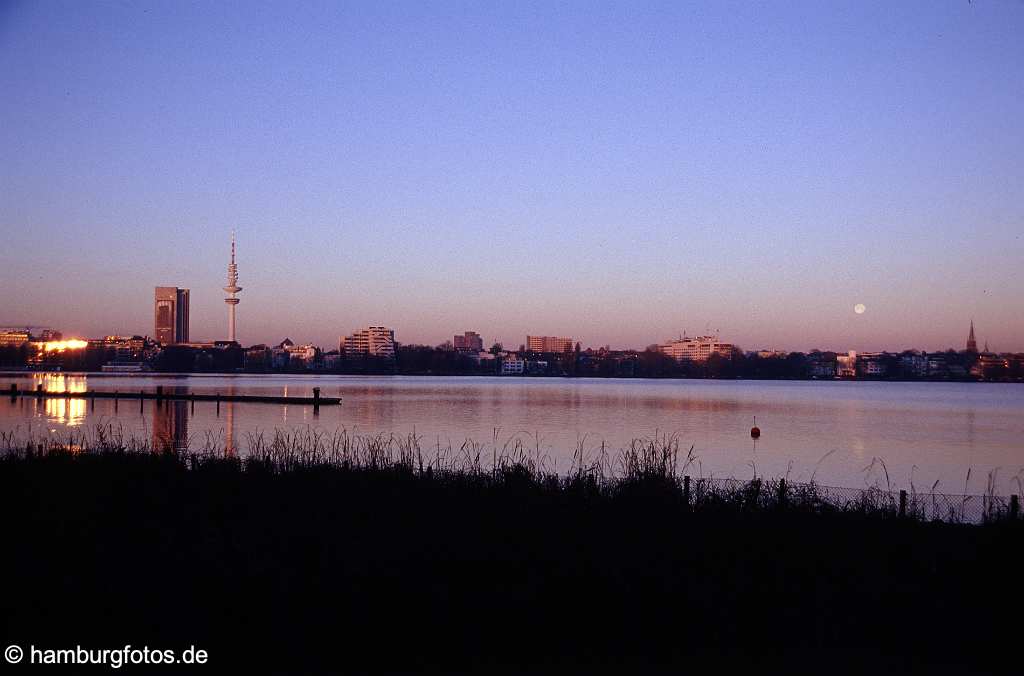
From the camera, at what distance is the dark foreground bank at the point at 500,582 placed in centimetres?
589

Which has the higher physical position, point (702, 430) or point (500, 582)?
point (500, 582)

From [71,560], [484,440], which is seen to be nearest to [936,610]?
[71,560]

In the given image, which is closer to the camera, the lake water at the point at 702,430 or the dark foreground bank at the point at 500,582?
the dark foreground bank at the point at 500,582

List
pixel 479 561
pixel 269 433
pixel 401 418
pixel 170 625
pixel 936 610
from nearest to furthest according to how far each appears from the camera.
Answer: pixel 170 625, pixel 936 610, pixel 479 561, pixel 269 433, pixel 401 418

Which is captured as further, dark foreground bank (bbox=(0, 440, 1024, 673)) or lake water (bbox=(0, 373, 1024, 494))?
lake water (bbox=(0, 373, 1024, 494))

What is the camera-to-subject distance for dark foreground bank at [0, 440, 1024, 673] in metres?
5.89

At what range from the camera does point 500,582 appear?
23.4 feet

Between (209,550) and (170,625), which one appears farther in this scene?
(209,550)

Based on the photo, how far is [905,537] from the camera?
379 inches

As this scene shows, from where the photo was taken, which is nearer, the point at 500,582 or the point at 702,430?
the point at 500,582

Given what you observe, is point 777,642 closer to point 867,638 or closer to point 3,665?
point 867,638

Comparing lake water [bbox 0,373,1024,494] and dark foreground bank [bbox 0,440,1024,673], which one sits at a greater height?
dark foreground bank [bbox 0,440,1024,673]

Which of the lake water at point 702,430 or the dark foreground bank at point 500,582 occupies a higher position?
the dark foreground bank at point 500,582

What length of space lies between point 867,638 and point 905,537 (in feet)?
12.1
